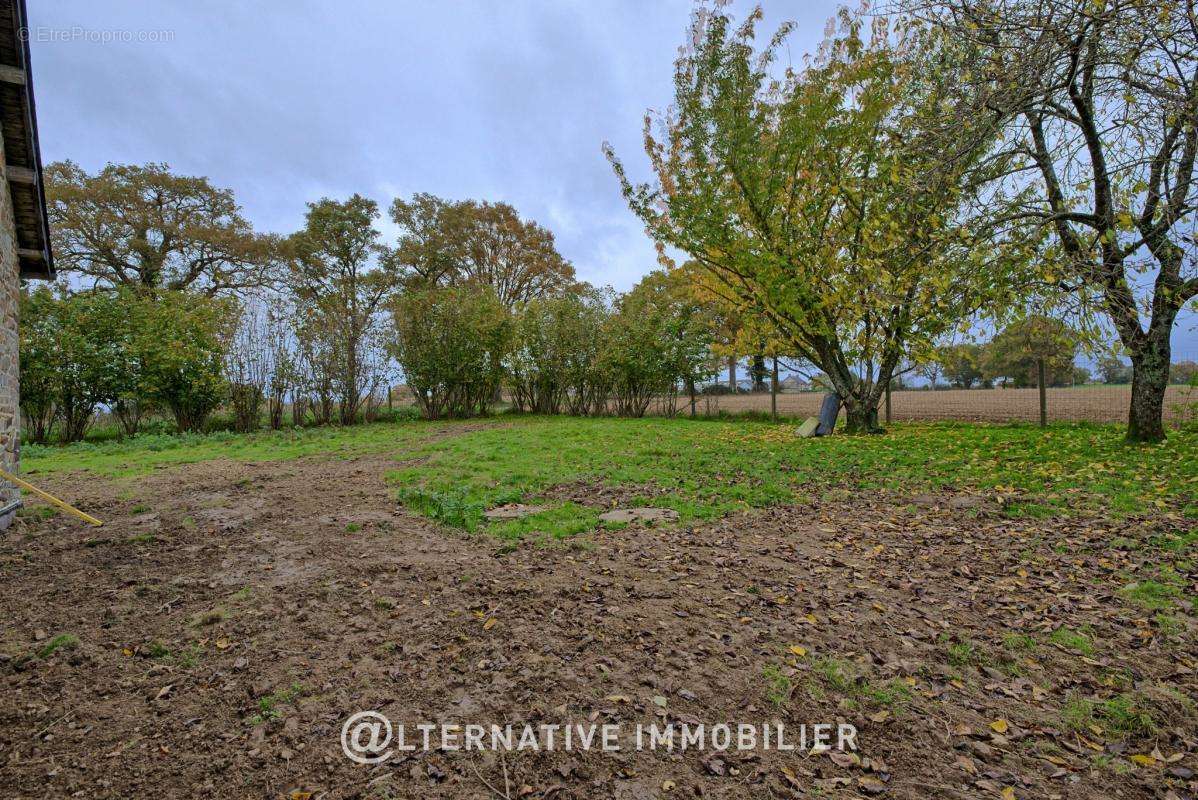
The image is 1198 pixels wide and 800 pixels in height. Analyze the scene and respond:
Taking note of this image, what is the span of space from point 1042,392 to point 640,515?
10.7 meters

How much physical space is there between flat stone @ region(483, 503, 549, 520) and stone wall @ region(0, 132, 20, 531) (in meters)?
4.72

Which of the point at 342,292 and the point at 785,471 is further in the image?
the point at 342,292

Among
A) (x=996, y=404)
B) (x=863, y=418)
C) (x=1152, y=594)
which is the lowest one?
(x=1152, y=594)

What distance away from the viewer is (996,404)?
43.6ft

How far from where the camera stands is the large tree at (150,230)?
18.2 meters

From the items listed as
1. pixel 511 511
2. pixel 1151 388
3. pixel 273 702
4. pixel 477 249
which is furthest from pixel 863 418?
pixel 477 249

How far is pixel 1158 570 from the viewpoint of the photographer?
3.82 meters

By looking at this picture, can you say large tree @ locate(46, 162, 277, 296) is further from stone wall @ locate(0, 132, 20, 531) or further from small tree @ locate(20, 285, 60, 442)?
stone wall @ locate(0, 132, 20, 531)

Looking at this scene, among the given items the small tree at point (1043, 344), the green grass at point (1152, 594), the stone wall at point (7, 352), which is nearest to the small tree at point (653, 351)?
the small tree at point (1043, 344)

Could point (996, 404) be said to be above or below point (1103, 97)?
below

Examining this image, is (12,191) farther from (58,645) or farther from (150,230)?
(150,230)

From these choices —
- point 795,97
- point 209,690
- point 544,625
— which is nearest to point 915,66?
point 795,97

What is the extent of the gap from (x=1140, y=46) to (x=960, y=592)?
16.9 ft

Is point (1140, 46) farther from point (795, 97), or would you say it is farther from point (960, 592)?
point (795, 97)
